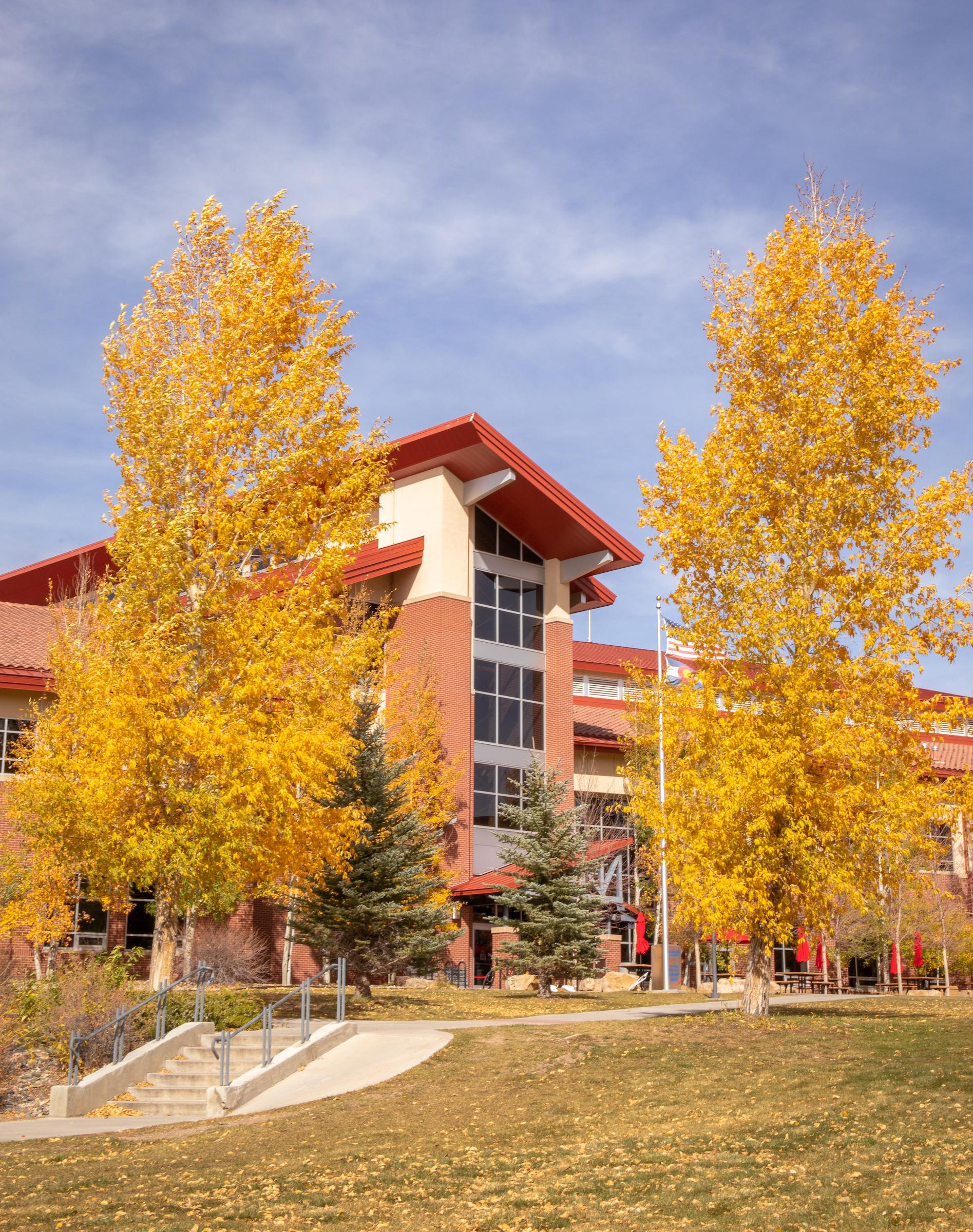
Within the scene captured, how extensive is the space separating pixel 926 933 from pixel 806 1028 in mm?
25823

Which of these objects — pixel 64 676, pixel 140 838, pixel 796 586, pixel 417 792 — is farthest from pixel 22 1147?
pixel 417 792

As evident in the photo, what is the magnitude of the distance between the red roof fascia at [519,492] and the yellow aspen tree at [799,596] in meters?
17.0

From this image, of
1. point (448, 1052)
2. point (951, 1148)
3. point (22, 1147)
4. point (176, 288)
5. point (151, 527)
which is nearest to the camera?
point (951, 1148)

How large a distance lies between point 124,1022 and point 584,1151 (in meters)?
7.85

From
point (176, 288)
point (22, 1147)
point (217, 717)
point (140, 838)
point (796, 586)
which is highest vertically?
point (176, 288)

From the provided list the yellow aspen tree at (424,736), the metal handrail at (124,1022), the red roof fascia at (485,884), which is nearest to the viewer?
the metal handrail at (124,1022)

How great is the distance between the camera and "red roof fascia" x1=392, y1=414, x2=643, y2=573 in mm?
35281

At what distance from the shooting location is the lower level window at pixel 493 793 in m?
36.2

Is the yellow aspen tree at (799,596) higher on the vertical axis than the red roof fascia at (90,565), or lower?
lower

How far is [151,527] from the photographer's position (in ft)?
54.9

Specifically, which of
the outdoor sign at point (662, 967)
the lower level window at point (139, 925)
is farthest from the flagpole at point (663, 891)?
the lower level window at point (139, 925)

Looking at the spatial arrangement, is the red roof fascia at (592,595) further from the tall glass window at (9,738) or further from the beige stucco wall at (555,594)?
the tall glass window at (9,738)

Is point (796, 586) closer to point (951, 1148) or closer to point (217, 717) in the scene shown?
point (217, 717)

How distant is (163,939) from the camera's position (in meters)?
17.1
